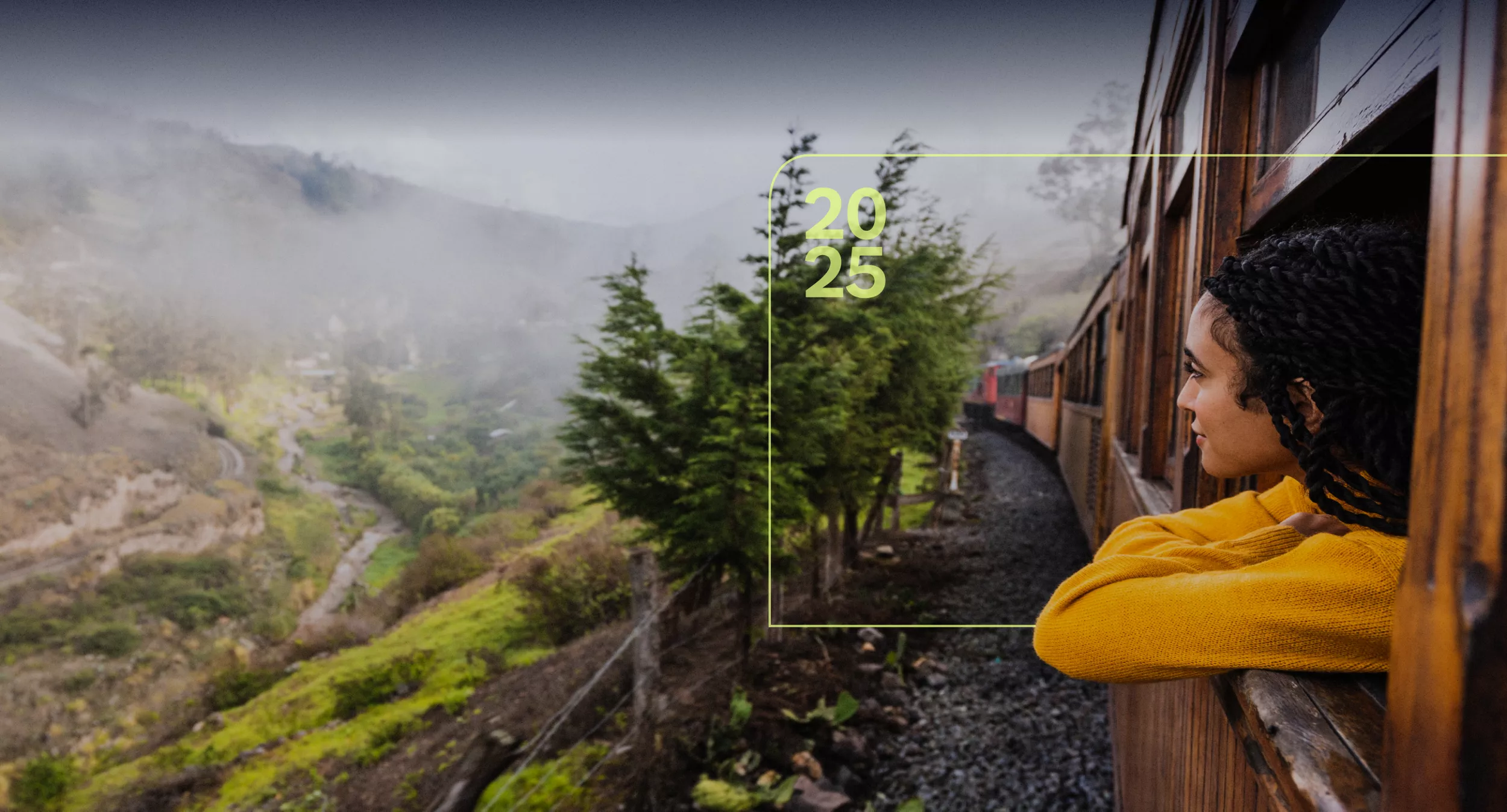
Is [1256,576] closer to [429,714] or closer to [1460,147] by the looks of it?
[1460,147]

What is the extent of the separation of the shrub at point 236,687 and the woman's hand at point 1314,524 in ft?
45.7

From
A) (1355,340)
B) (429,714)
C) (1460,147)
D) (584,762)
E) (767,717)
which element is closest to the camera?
(1460,147)

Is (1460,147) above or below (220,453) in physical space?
above

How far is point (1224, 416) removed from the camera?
90 centimetres

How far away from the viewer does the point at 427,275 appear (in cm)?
4944

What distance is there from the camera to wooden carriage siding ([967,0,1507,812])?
1.24 feet

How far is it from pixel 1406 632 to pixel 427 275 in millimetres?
56832

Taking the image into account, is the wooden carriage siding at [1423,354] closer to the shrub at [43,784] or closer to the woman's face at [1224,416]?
the woman's face at [1224,416]

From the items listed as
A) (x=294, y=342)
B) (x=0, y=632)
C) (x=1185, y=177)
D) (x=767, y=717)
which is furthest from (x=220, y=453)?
(x=1185, y=177)

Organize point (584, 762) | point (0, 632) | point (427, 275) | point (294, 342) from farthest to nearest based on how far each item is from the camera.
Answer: point (427, 275) → point (294, 342) → point (0, 632) → point (584, 762)

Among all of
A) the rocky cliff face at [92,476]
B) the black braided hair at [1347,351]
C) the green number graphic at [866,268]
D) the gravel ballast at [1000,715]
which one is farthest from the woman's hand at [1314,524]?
the rocky cliff face at [92,476]

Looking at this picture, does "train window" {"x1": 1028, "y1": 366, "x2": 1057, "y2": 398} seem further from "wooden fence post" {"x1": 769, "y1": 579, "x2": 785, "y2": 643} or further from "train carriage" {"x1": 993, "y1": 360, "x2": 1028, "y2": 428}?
"wooden fence post" {"x1": 769, "y1": 579, "x2": 785, "y2": 643}

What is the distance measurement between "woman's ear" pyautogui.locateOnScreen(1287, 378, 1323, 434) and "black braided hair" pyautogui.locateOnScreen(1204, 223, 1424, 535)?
0.01 m

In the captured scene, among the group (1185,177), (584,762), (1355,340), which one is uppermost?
(1185,177)
